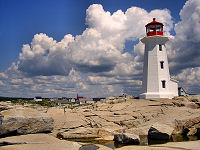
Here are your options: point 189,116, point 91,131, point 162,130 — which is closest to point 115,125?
point 91,131

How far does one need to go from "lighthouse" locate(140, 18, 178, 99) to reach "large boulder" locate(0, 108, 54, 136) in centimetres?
1813

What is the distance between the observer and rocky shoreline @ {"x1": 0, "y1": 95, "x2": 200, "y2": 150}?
1310 cm

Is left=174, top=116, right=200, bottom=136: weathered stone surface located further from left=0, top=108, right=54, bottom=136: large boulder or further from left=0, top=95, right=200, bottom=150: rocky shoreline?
left=0, top=108, right=54, bottom=136: large boulder

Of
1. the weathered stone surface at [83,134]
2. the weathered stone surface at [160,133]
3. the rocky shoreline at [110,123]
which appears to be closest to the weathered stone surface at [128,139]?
the rocky shoreline at [110,123]

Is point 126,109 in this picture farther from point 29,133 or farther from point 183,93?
point 183,93

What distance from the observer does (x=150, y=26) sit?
1217 inches

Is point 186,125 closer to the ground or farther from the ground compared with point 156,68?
closer to the ground

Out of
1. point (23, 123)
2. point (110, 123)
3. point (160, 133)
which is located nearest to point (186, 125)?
point (160, 133)

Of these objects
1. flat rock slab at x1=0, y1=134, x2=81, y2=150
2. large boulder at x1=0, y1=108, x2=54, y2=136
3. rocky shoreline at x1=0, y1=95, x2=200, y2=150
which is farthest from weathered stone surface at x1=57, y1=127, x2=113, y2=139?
flat rock slab at x1=0, y1=134, x2=81, y2=150

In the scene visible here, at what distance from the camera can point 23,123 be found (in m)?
13.6

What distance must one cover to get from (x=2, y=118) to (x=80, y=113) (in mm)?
10127

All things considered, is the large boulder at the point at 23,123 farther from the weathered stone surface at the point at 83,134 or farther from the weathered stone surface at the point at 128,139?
the weathered stone surface at the point at 128,139

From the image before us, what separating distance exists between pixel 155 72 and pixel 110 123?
13.2 meters

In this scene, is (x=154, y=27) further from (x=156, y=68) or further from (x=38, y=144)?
(x=38, y=144)
